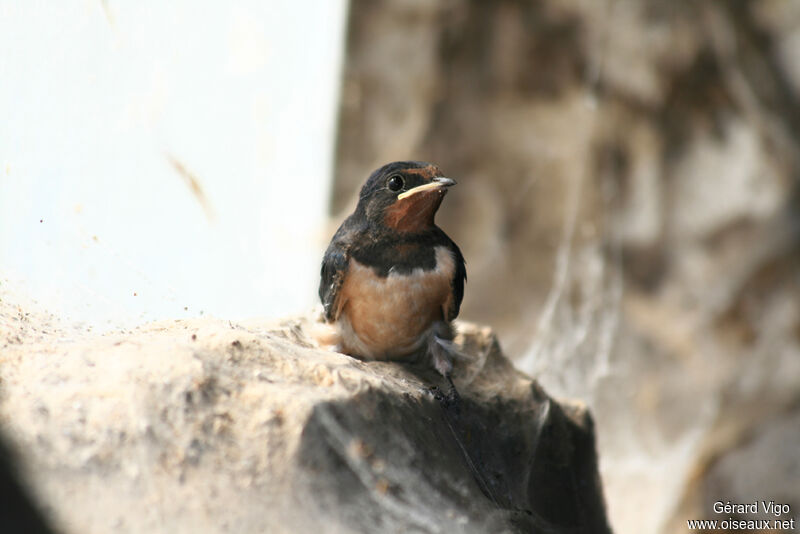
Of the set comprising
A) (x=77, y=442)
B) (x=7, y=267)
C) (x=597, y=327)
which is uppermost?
(x=7, y=267)

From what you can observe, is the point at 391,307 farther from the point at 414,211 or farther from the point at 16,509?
the point at 16,509

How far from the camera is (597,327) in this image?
6.38 m

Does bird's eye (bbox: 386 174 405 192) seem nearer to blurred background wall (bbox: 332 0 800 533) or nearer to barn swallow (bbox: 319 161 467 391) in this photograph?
barn swallow (bbox: 319 161 467 391)

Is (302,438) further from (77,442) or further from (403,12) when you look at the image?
(403,12)

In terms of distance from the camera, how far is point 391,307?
3.10 m

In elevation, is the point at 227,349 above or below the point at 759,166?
above

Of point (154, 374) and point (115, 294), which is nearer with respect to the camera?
point (154, 374)

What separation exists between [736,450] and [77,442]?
17.9 ft

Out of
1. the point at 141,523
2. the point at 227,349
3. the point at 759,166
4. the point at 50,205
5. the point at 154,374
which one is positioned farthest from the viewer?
the point at 759,166

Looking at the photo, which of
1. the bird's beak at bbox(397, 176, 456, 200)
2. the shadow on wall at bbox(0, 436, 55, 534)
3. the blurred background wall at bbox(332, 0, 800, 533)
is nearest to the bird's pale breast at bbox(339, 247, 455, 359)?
the bird's beak at bbox(397, 176, 456, 200)

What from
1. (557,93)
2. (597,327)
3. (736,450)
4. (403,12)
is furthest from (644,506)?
(403,12)

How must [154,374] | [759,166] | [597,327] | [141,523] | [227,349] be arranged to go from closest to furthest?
[141,523] < [154,374] < [227,349] < [759,166] < [597,327]

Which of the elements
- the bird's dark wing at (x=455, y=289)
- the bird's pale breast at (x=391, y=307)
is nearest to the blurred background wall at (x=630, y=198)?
the bird's dark wing at (x=455, y=289)

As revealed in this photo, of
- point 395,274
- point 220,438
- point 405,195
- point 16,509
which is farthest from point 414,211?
point 16,509
